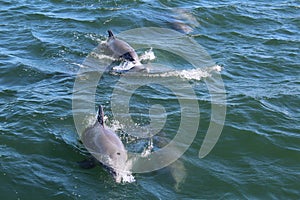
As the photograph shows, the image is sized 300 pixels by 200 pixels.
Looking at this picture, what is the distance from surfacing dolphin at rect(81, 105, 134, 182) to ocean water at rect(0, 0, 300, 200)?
0.28 m

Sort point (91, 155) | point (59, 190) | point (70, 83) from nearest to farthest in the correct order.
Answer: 1. point (59, 190)
2. point (91, 155)
3. point (70, 83)

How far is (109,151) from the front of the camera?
452 inches

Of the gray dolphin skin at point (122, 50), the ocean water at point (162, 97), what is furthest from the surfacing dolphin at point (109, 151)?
the gray dolphin skin at point (122, 50)

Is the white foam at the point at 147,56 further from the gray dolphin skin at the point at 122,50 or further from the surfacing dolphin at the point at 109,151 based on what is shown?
the surfacing dolphin at the point at 109,151

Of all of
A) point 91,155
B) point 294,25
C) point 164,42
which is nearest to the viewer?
point 91,155

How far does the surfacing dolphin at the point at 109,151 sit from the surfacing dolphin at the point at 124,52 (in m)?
5.31

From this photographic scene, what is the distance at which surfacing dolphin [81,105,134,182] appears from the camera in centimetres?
1130

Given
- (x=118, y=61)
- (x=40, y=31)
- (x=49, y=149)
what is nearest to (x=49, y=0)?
(x=40, y=31)

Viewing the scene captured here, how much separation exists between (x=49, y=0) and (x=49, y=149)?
13.4m

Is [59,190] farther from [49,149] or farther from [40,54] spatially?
[40,54]

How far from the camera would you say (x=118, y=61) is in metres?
17.8

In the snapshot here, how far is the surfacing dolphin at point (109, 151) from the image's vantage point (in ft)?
37.1

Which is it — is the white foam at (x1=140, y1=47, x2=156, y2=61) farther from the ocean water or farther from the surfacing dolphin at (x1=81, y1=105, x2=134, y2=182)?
the surfacing dolphin at (x1=81, y1=105, x2=134, y2=182)

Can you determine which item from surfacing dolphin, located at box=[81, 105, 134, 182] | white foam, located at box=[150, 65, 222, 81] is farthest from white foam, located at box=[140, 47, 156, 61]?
surfacing dolphin, located at box=[81, 105, 134, 182]
